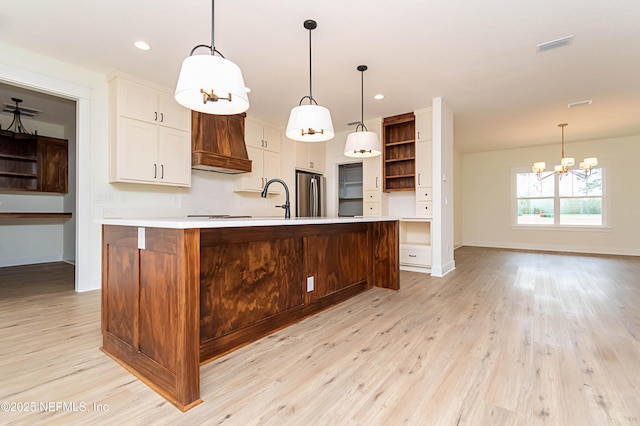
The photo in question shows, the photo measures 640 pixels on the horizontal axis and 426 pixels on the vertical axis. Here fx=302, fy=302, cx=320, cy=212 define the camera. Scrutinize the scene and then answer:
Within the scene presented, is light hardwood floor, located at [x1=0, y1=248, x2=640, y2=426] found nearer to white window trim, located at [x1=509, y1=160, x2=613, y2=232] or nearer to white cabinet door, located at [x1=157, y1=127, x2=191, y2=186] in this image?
white cabinet door, located at [x1=157, y1=127, x2=191, y2=186]

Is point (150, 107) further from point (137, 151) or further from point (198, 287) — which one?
point (198, 287)

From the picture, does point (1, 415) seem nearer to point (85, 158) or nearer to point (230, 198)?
point (85, 158)

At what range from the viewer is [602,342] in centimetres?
214

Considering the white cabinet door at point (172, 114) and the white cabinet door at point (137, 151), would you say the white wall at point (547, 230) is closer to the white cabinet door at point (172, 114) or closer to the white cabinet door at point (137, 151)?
the white cabinet door at point (172, 114)

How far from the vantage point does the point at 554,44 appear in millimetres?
2912

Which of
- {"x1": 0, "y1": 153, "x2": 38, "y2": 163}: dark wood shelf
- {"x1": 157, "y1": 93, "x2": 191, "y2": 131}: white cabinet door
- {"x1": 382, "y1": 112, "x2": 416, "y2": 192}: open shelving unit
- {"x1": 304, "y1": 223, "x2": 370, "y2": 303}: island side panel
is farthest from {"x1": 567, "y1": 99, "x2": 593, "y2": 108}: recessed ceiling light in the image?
{"x1": 0, "y1": 153, "x2": 38, "y2": 163}: dark wood shelf

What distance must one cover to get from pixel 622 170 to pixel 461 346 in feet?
24.6

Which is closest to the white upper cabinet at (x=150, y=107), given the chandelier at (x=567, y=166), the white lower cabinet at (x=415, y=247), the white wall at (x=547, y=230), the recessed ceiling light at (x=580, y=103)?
the white lower cabinet at (x=415, y=247)

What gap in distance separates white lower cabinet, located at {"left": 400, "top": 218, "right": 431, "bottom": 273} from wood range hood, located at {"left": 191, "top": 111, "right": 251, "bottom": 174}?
2841mm

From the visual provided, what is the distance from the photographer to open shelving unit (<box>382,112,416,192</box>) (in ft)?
16.6

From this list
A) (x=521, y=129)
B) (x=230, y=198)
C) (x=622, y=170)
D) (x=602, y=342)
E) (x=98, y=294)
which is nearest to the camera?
(x=602, y=342)

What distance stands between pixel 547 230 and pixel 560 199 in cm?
80

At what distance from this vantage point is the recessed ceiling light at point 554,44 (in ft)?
9.25

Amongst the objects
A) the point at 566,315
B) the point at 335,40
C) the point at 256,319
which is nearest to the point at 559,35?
the point at 335,40
